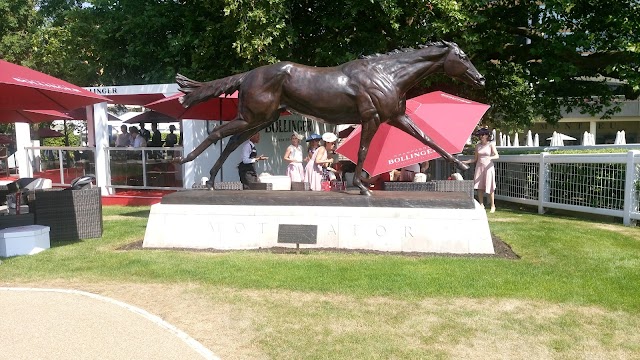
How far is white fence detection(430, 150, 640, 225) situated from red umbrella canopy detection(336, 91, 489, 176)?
2925 millimetres

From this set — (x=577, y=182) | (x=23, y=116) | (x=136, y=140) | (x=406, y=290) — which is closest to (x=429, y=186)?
(x=577, y=182)

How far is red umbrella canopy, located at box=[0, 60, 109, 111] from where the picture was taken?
677 centimetres

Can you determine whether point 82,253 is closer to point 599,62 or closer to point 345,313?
point 345,313

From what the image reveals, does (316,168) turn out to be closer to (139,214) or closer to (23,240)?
(139,214)

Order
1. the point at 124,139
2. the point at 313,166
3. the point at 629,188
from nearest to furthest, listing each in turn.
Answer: the point at 629,188, the point at 313,166, the point at 124,139

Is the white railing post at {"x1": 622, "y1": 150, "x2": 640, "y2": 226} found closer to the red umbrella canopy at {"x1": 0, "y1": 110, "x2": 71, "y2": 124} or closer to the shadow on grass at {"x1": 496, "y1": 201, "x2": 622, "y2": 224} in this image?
the shadow on grass at {"x1": 496, "y1": 201, "x2": 622, "y2": 224}

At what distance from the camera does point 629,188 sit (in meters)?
9.22

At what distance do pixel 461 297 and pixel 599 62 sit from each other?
37.1 ft

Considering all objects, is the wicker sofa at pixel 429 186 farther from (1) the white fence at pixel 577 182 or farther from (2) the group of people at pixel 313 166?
(1) the white fence at pixel 577 182

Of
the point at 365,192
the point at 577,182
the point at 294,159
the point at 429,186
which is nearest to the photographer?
the point at 365,192

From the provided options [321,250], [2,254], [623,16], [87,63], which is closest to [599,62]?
[623,16]

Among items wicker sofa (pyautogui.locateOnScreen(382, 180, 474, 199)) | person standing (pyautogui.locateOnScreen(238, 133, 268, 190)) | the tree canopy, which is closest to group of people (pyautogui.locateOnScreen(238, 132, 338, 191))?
person standing (pyautogui.locateOnScreen(238, 133, 268, 190))

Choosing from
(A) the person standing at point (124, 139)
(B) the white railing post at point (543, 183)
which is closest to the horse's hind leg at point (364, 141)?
(B) the white railing post at point (543, 183)

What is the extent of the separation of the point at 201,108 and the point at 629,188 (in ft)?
27.4
